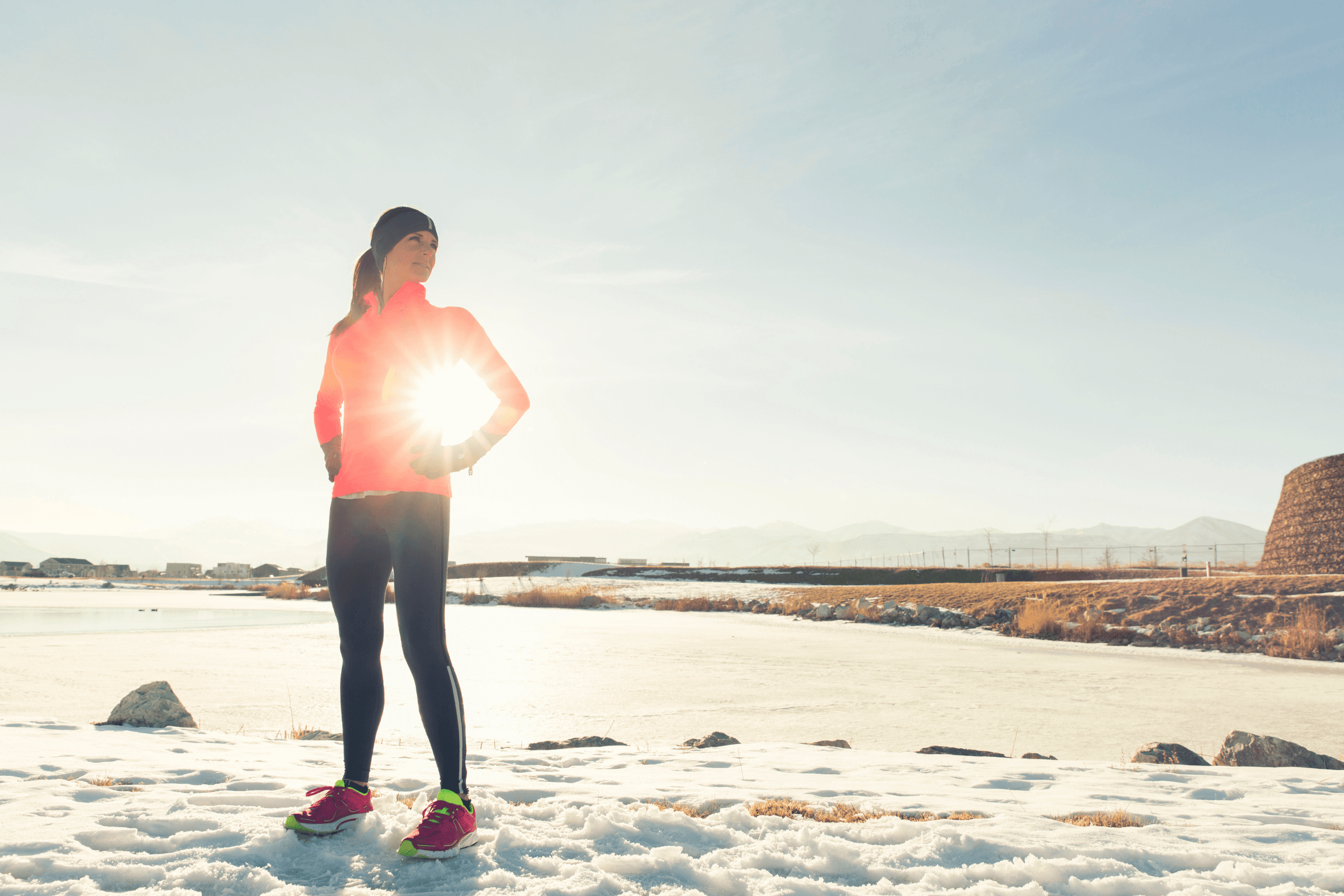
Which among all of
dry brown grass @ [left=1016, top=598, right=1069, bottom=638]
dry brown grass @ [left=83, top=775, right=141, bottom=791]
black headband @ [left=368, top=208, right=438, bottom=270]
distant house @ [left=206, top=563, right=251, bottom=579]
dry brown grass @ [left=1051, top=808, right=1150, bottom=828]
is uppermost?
black headband @ [left=368, top=208, right=438, bottom=270]

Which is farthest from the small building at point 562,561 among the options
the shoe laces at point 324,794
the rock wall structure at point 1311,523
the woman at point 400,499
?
the woman at point 400,499

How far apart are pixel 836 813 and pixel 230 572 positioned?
9094 cm

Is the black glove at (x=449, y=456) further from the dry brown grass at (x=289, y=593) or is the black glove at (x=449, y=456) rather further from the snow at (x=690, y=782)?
the dry brown grass at (x=289, y=593)

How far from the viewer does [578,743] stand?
5.00 m

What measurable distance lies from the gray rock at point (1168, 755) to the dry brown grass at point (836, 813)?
248cm

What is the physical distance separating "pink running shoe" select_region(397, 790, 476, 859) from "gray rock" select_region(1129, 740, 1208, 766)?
14.6ft

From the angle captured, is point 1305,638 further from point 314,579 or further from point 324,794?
point 314,579

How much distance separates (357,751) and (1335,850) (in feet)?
11.7

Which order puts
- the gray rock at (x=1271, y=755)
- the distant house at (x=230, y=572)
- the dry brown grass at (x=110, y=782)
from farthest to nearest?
the distant house at (x=230, y=572)
the gray rock at (x=1271, y=755)
the dry brown grass at (x=110, y=782)

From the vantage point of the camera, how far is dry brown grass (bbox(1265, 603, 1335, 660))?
37.0 ft

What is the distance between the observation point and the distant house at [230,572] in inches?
2990

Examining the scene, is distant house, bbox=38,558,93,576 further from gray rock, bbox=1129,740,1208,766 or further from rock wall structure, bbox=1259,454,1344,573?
rock wall structure, bbox=1259,454,1344,573

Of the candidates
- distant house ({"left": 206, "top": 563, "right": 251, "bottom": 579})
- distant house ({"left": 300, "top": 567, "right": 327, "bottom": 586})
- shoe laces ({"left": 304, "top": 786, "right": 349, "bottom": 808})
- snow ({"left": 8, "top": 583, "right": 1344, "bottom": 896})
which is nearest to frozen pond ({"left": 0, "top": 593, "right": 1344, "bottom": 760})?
snow ({"left": 8, "top": 583, "right": 1344, "bottom": 896})

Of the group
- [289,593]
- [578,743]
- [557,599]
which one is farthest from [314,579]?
[578,743]
